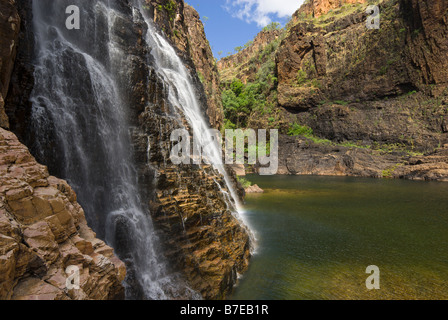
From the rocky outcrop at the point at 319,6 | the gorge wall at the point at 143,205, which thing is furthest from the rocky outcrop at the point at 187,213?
the rocky outcrop at the point at 319,6

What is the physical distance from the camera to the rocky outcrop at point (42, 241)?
373 centimetres

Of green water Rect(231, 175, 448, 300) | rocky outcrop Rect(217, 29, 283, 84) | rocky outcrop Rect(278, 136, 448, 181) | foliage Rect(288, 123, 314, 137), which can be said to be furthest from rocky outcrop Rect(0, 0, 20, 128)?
rocky outcrop Rect(217, 29, 283, 84)

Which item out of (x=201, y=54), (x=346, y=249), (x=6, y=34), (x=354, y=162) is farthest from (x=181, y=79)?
(x=354, y=162)

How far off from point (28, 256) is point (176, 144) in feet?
23.3

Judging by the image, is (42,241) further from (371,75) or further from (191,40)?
(371,75)

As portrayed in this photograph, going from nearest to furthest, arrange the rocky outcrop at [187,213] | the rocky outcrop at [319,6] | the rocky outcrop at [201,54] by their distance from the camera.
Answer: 1. the rocky outcrop at [187,213]
2. the rocky outcrop at [201,54]
3. the rocky outcrop at [319,6]

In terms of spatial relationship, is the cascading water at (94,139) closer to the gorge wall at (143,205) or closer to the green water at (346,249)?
the gorge wall at (143,205)

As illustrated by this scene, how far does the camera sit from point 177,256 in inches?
335

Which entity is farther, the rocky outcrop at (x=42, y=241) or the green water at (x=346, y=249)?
the green water at (x=346, y=249)

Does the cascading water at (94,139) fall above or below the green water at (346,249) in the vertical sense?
above

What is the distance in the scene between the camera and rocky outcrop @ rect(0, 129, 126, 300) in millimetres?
3732

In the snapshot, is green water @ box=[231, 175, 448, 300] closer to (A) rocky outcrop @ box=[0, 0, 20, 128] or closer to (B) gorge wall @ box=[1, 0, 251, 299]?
(B) gorge wall @ box=[1, 0, 251, 299]

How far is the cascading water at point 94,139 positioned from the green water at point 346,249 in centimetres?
330

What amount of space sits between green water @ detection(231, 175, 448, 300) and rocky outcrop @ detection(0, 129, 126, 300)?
4.90 meters
